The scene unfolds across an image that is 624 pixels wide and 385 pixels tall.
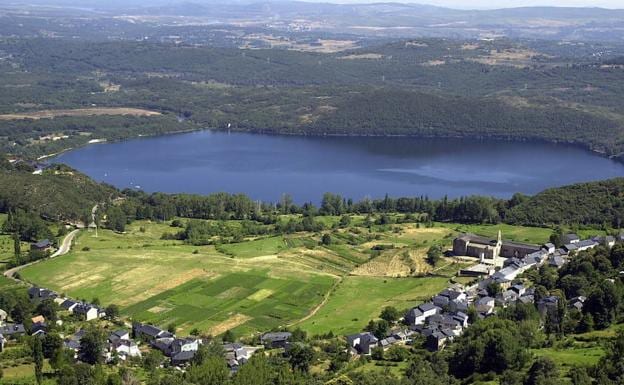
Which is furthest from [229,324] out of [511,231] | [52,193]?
[52,193]

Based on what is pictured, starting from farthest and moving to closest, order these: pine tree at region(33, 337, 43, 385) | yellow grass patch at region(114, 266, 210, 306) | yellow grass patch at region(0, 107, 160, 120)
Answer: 1. yellow grass patch at region(0, 107, 160, 120)
2. yellow grass patch at region(114, 266, 210, 306)
3. pine tree at region(33, 337, 43, 385)

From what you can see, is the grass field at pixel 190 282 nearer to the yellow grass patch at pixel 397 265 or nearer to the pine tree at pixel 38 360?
the yellow grass patch at pixel 397 265

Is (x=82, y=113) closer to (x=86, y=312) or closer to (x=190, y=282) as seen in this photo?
(x=190, y=282)

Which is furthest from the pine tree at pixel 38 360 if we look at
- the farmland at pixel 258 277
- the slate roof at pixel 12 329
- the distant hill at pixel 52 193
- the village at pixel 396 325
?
the distant hill at pixel 52 193

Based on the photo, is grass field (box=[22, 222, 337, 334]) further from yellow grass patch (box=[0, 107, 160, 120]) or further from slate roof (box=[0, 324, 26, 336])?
yellow grass patch (box=[0, 107, 160, 120])

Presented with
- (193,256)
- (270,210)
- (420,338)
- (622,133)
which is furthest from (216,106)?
(420,338)

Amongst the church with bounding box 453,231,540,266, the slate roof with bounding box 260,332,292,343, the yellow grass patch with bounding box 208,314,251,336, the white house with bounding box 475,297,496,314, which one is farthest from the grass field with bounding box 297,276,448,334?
the church with bounding box 453,231,540,266

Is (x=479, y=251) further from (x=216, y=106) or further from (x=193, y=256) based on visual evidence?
(x=216, y=106)
